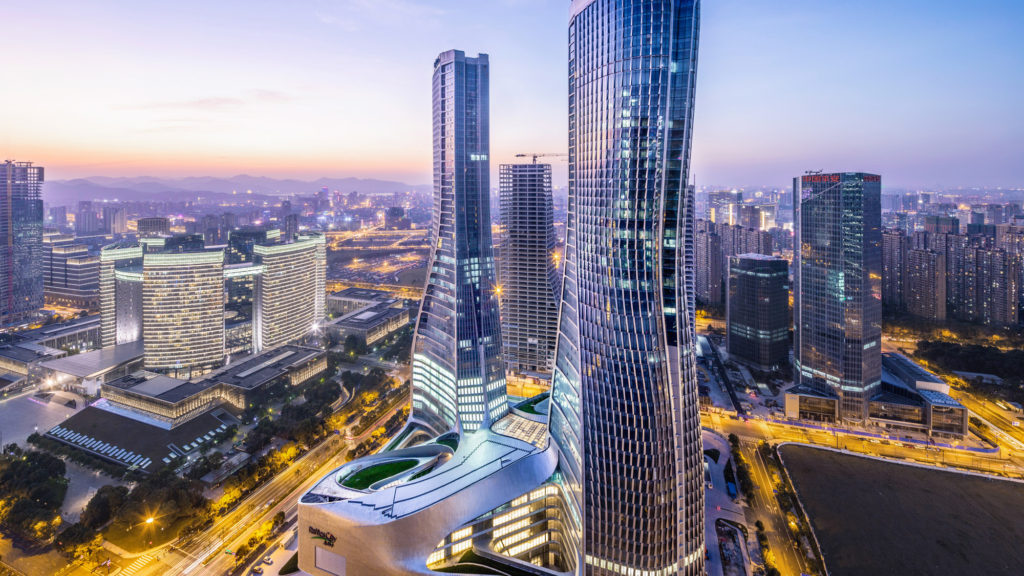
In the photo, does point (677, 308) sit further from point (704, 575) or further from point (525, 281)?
point (525, 281)

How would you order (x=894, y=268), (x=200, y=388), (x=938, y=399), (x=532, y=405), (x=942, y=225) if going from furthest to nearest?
(x=942, y=225) → (x=894, y=268) → (x=200, y=388) → (x=938, y=399) → (x=532, y=405)

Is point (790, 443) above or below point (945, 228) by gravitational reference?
below

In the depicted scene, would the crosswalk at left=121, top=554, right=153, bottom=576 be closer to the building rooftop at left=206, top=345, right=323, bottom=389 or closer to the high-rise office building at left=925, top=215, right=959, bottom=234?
the building rooftop at left=206, top=345, right=323, bottom=389

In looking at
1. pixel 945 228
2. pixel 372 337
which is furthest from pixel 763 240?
pixel 372 337

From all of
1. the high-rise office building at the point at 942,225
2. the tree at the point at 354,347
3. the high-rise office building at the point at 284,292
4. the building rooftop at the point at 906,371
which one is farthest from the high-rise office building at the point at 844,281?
the high-rise office building at the point at 942,225

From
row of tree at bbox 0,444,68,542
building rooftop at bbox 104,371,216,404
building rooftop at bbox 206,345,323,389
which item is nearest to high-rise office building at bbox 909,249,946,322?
building rooftop at bbox 206,345,323,389

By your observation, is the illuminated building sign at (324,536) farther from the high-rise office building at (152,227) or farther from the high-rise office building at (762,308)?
the high-rise office building at (152,227)

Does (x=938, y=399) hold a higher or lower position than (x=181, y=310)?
lower

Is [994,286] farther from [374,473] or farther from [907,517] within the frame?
[374,473]

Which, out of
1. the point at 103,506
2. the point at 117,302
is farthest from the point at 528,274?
the point at 117,302
